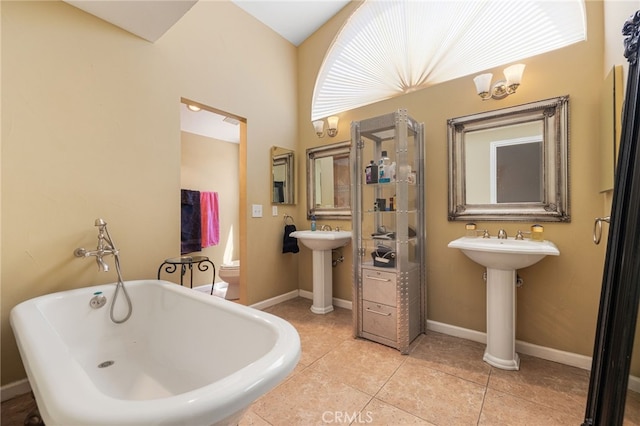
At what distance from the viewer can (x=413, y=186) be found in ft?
7.41

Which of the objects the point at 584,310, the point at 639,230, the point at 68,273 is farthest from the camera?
the point at 584,310

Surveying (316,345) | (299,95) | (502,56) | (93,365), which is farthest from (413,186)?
(93,365)

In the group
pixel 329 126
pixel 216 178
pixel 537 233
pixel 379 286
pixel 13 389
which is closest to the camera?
pixel 13 389

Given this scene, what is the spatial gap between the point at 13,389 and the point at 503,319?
9.89 feet

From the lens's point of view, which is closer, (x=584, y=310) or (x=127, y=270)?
(x=584, y=310)

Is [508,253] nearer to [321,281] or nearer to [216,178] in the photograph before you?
[321,281]

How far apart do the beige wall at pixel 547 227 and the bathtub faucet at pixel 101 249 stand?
2.42 meters

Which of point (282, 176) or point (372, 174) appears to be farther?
point (282, 176)

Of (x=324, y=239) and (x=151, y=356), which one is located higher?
(x=324, y=239)

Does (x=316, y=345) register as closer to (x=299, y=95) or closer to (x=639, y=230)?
(x=639, y=230)

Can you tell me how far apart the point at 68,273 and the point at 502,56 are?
3452 mm

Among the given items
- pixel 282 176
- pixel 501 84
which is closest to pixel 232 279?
pixel 282 176

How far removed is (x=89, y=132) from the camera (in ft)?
5.65

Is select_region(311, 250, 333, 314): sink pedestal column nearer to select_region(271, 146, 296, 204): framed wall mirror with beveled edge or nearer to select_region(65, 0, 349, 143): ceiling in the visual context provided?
select_region(271, 146, 296, 204): framed wall mirror with beveled edge
